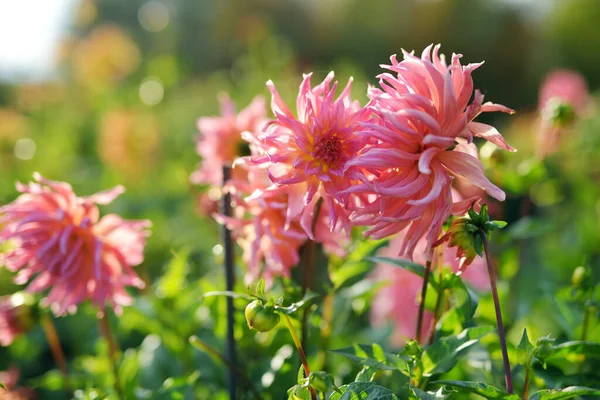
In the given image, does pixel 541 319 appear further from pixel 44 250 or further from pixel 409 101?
pixel 44 250

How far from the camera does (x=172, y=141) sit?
11.9ft

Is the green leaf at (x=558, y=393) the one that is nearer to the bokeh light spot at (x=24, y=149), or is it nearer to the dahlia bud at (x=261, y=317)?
the dahlia bud at (x=261, y=317)

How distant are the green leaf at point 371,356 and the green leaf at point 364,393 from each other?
9 cm

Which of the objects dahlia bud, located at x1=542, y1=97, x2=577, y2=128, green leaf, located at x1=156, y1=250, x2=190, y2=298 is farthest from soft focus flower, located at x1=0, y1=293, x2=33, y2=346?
dahlia bud, located at x1=542, y1=97, x2=577, y2=128

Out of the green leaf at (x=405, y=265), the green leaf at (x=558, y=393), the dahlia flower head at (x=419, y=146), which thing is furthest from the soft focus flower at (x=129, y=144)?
the green leaf at (x=558, y=393)

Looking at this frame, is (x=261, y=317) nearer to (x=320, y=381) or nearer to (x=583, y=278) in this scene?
(x=320, y=381)

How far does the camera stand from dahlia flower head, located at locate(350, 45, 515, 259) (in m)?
0.61

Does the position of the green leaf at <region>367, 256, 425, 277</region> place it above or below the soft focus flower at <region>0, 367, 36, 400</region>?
above

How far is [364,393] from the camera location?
62 cm

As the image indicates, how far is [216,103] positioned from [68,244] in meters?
3.25

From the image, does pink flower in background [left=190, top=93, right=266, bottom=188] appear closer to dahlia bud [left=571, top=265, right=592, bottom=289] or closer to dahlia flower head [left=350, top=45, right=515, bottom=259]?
dahlia flower head [left=350, top=45, right=515, bottom=259]

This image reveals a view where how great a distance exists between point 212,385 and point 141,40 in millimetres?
8425

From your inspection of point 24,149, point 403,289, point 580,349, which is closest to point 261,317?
point 580,349

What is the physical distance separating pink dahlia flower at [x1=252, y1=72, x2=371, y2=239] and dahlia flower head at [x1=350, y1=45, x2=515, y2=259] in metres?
0.03
